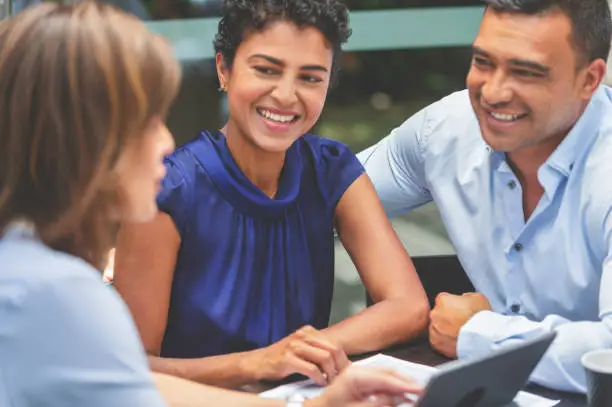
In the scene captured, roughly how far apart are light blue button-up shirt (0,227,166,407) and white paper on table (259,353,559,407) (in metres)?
0.58

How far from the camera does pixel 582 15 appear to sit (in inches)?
79.2

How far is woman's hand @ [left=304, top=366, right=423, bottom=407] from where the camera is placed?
5.00ft

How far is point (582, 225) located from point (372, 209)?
0.45m

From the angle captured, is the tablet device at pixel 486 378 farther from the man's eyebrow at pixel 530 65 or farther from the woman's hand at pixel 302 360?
the man's eyebrow at pixel 530 65

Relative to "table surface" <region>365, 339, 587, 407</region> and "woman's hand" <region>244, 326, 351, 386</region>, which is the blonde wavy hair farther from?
"table surface" <region>365, 339, 587, 407</region>

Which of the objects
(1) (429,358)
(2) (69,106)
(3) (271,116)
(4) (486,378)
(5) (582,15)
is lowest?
(1) (429,358)

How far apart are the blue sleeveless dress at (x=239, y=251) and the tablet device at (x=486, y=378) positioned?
614mm

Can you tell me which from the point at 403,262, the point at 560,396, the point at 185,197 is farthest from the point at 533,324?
the point at 185,197

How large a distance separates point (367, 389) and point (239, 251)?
1.80 feet

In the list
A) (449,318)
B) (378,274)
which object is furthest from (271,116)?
(449,318)

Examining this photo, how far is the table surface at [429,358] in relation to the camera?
166cm

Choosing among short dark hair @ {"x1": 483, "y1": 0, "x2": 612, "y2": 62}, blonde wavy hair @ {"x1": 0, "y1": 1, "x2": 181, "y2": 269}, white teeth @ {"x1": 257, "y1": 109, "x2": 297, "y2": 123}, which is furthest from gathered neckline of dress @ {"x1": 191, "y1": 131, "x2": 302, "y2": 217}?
blonde wavy hair @ {"x1": 0, "y1": 1, "x2": 181, "y2": 269}

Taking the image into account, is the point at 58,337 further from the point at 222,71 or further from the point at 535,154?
the point at 535,154

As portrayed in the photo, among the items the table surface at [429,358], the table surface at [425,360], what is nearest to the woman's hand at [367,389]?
the table surface at [425,360]
